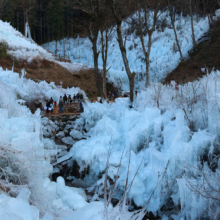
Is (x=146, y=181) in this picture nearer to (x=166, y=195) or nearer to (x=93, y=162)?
(x=166, y=195)

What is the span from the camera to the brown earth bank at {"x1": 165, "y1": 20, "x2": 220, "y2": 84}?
15.8 metres

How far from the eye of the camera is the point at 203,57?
56.8 ft

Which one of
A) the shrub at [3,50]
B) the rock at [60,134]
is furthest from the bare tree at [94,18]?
the shrub at [3,50]

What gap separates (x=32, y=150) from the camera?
338 centimetres

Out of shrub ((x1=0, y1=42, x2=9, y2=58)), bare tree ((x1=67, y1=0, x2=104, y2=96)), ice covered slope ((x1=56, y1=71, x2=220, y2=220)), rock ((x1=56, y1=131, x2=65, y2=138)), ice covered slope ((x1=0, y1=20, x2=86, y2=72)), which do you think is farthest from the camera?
Result: ice covered slope ((x1=0, y1=20, x2=86, y2=72))

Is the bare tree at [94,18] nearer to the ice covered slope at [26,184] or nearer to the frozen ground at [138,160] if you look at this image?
the frozen ground at [138,160]

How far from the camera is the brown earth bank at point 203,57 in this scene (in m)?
15.8

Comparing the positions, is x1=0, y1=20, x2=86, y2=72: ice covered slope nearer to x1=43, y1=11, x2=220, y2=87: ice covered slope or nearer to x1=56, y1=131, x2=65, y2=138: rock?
x1=43, y1=11, x2=220, y2=87: ice covered slope

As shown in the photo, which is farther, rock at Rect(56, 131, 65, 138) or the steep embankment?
the steep embankment

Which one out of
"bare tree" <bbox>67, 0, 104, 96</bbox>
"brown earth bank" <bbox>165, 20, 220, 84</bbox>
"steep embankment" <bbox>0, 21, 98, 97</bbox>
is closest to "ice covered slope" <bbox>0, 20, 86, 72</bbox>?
"steep embankment" <bbox>0, 21, 98, 97</bbox>

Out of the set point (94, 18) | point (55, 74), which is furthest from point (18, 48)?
point (94, 18)

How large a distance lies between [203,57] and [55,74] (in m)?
14.1

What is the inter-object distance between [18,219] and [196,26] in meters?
26.3

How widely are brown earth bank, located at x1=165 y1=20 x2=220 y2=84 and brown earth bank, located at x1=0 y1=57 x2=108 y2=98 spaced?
28.0ft
